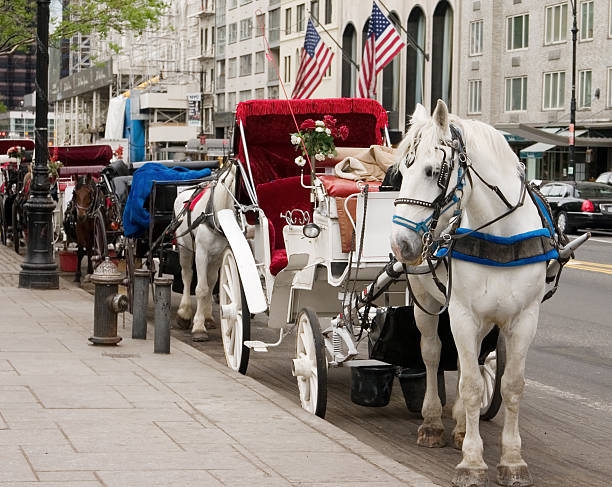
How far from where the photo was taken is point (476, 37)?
5978 centimetres

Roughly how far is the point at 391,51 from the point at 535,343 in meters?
21.0

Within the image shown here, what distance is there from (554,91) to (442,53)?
36.7 ft

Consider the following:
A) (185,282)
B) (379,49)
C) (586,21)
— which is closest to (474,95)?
(586,21)

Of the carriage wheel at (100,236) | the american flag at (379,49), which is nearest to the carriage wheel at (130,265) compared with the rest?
Result: the carriage wheel at (100,236)

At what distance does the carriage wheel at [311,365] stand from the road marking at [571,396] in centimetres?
238

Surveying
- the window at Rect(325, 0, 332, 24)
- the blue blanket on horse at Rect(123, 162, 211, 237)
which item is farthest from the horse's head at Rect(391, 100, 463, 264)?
the window at Rect(325, 0, 332, 24)

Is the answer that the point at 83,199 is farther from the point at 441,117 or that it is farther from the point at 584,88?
the point at 584,88

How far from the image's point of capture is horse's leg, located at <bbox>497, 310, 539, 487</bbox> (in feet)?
22.2

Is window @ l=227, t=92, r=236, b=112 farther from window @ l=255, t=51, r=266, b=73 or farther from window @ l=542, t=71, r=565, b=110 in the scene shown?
window @ l=542, t=71, r=565, b=110

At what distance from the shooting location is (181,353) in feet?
36.7

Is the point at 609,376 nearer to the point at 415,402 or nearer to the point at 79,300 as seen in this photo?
the point at 415,402

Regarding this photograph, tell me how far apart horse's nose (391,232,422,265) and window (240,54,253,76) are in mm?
86029

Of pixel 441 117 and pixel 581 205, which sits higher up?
pixel 441 117

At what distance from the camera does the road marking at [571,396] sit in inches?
370
